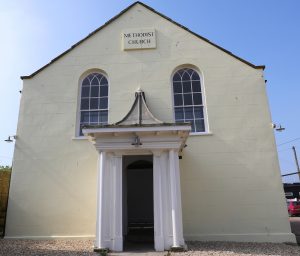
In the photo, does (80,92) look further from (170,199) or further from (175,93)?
(170,199)

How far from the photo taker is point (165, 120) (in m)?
11.5

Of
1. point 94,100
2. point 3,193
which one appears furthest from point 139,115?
point 3,193

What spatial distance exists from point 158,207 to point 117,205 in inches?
50.6

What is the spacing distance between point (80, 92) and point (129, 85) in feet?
7.43

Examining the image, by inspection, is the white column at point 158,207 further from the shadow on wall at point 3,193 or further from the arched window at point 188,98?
the shadow on wall at point 3,193

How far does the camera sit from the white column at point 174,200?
8281 millimetres

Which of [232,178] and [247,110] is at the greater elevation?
[247,110]

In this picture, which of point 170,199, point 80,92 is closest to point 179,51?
point 80,92

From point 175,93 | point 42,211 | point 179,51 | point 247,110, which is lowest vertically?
point 42,211

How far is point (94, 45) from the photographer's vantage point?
12742 millimetres

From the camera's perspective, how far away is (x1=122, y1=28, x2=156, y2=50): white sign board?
492 inches

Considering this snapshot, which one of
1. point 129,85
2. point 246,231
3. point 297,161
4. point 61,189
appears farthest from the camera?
point 297,161

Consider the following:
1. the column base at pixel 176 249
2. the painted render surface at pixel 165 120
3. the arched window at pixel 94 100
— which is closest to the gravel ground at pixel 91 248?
the column base at pixel 176 249

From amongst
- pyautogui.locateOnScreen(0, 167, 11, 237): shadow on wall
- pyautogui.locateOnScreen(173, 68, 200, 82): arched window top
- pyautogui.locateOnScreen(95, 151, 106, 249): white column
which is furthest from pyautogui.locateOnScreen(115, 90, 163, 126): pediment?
pyautogui.locateOnScreen(0, 167, 11, 237): shadow on wall
